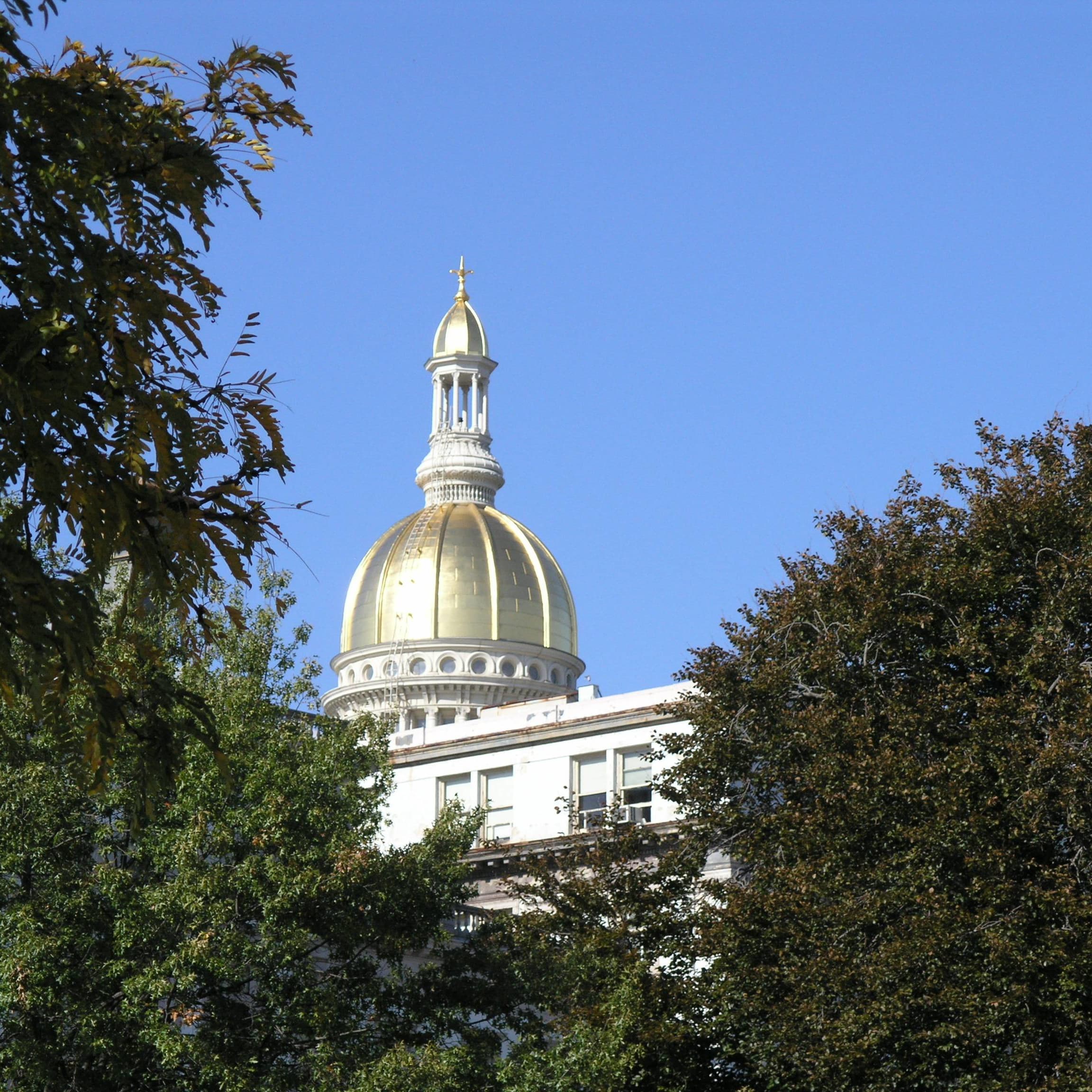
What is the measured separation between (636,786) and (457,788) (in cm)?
761

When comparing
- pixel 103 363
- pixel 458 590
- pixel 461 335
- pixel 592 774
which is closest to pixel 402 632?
pixel 458 590

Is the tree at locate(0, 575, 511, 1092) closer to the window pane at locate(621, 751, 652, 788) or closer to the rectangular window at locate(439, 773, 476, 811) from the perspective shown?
the window pane at locate(621, 751, 652, 788)

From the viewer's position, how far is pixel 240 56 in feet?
36.3

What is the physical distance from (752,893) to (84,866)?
1191cm

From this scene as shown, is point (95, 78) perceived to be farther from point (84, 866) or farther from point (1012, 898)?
point (1012, 898)

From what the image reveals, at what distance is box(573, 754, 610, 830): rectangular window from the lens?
57781 mm

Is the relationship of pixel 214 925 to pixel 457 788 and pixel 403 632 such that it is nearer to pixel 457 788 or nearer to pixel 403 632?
pixel 457 788

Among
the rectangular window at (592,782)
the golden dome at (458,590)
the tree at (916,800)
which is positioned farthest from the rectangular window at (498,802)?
the golden dome at (458,590)

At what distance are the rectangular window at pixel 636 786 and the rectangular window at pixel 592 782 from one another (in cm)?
63

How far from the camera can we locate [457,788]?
62.1 m

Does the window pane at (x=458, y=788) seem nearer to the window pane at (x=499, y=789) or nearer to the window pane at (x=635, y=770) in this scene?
the window pane at (x=499, y=789)

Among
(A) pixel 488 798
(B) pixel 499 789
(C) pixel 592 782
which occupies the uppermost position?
(B) pixel 499 789

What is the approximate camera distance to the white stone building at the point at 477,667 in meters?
58.4

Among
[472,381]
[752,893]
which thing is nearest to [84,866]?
[752,893]
